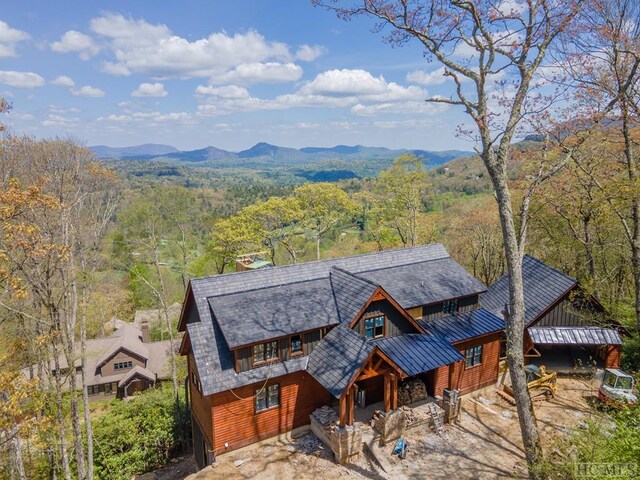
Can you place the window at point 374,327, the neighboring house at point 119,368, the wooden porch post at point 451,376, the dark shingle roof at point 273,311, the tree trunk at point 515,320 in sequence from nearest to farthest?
the tree trunk at point 515,320 < the dark shingle roof at point 273,311 < the window at point 374,327 < the wooden porch post at point 451,376 < the neighboring house at point 119,368

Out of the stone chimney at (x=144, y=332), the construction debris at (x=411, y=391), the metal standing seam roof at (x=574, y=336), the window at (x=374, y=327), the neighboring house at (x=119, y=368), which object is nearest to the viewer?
the window at (x=374, y=327)

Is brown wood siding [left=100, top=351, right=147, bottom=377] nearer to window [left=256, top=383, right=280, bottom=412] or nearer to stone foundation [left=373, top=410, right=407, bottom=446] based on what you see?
window [left=256, top=383, right=280, bottom=412]

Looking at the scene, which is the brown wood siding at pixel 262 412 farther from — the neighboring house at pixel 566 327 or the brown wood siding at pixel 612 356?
the brown wood siding at pixel 612 356

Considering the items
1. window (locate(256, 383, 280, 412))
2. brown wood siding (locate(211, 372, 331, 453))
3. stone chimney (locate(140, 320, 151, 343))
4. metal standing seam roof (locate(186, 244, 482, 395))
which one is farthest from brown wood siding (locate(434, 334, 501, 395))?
stone chimney (locate(140, 320, 151, 343))

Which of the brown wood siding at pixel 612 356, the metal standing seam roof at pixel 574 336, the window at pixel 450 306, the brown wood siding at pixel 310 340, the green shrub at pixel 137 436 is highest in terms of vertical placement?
the window at pixel 450 306

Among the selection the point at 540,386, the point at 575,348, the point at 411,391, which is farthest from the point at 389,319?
the point at 575,348

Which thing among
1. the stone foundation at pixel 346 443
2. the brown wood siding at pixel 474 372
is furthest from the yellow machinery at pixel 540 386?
the stone foundation at pixel 346 443

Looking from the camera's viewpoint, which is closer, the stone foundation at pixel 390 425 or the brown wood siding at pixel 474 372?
the stone foundation at pixel 390 425
